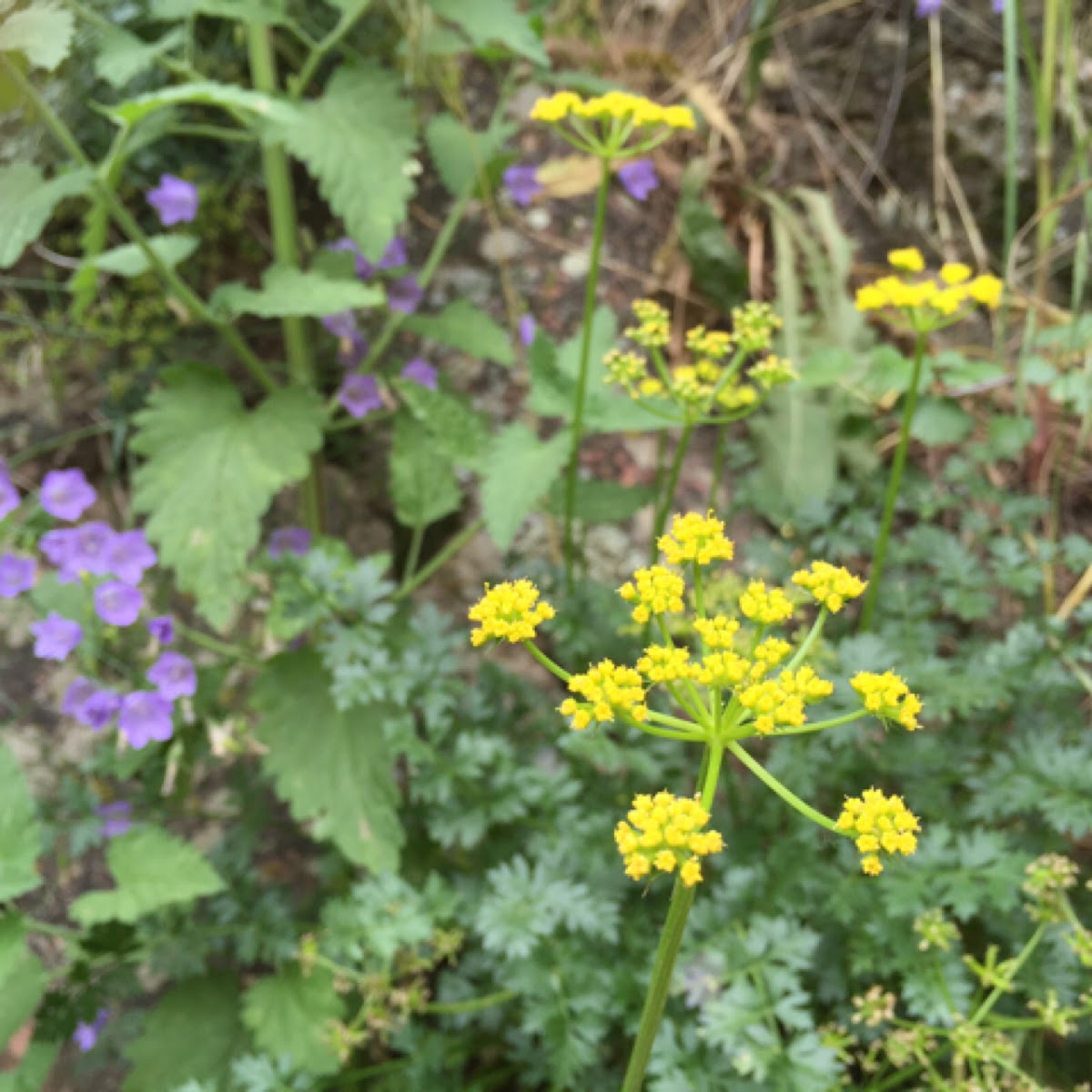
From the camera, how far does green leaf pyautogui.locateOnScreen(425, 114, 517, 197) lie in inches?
86.6

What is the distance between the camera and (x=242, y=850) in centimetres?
187

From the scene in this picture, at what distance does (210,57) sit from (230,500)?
4.17 feet

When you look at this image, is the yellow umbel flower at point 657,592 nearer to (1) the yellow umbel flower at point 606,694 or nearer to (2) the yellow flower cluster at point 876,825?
(1) the yellow umbel flower at point 606,694

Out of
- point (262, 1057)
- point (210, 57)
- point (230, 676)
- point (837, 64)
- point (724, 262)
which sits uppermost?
point (210, 57)

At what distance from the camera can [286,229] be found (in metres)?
2.12

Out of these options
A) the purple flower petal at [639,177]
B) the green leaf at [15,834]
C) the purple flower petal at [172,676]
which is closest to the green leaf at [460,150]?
the purple flower petal at [639,177]

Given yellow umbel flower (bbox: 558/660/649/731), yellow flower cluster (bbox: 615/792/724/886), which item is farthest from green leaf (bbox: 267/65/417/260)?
yellow flower cluster (bbox: 615/792/724/886)

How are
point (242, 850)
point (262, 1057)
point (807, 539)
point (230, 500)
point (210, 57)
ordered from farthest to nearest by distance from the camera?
point (210, 57) → point (807, 539) → point (242, 850) → point (230, 500) → point (262, 1057)

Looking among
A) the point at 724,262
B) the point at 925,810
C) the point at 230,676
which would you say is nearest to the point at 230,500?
the point at 230,676

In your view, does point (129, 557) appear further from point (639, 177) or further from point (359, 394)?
point (639, 177)

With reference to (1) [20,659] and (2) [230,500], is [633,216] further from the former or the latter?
(1) [20,659]

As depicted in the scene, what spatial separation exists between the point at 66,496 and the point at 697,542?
141cm

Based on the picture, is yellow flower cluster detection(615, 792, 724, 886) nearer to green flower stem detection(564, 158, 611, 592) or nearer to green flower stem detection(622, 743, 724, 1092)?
green flower stem detection(622, 743, 724, 1092)

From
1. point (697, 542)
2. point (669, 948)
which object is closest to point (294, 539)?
point (697, 542)
